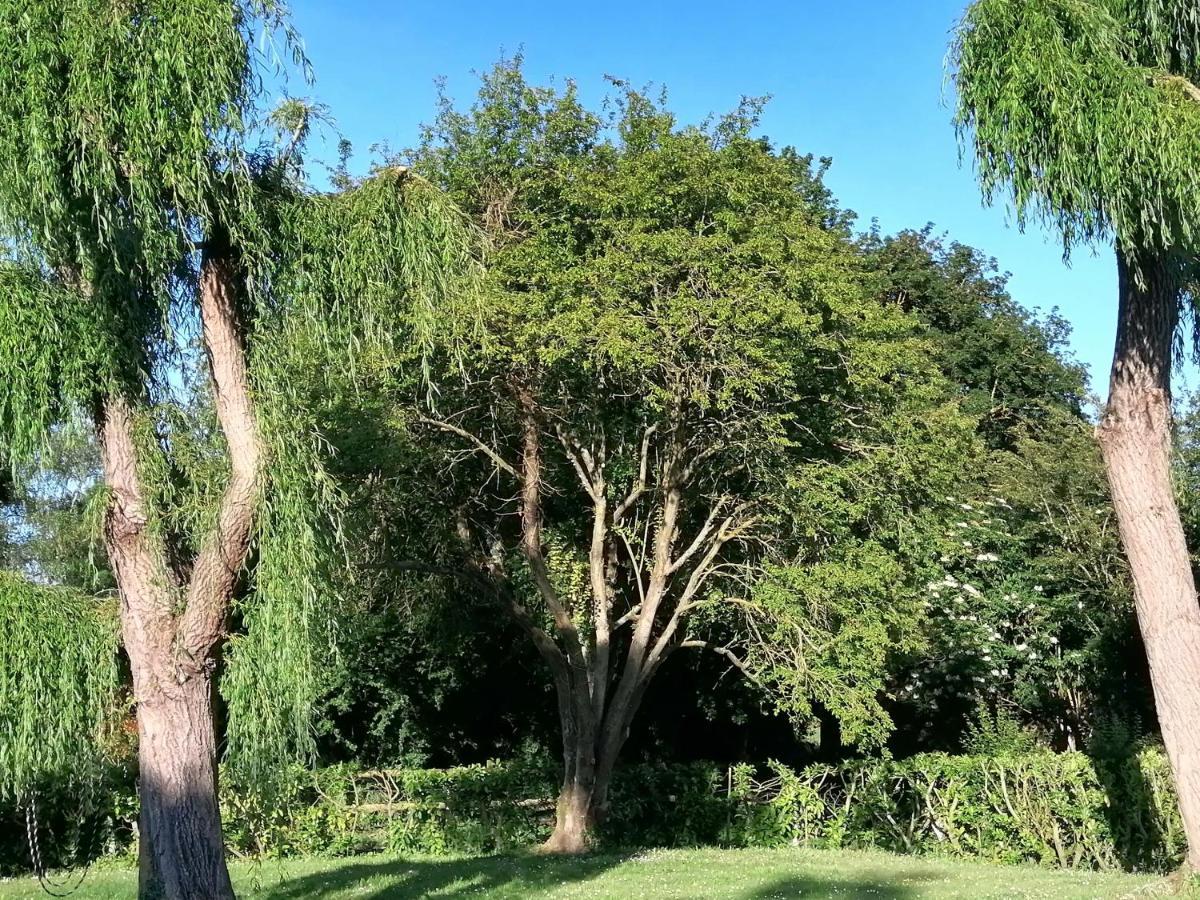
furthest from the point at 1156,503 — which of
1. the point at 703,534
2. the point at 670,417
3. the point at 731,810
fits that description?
the point at 731,810

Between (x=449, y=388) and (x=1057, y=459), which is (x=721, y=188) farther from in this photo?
(x=1057, y=459)

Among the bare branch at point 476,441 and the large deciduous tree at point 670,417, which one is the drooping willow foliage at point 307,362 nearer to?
the large deciduous tree at point 670,417

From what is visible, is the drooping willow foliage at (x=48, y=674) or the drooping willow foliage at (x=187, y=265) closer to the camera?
the drooping willow foliage at (x=187, y=265)

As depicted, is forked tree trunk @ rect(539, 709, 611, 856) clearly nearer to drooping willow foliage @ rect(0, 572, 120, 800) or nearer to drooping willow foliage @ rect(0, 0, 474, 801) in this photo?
drooping willow foliage @ rect(0, 0, 474, 801)

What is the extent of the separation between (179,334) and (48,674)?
93.2 inches

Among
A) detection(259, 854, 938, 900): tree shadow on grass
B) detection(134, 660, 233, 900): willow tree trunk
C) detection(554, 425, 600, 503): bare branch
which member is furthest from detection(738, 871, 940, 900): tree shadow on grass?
detection(554, 425, 600, 503): bare branch

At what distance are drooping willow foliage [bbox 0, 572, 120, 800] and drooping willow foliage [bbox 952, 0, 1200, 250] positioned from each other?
7.03 m

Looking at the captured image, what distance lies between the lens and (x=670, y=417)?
14.4m

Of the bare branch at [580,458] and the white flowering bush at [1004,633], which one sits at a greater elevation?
the bare branch at [580,458]

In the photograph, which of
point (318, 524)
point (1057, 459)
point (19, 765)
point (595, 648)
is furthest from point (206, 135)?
point (1057, 459)

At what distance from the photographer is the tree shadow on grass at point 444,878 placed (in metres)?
10.8

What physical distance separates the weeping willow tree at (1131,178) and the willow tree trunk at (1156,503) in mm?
10

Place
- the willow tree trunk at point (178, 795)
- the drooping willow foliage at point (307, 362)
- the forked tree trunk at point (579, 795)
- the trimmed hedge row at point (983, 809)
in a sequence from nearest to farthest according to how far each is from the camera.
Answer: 1. the willow tree trunk at point (178, 795)
2. the drooping willow foliage at point (307, 362)
3. the trimmed hedge row at point (983, 809)
4. the forked tree trunk at point (579, 795)

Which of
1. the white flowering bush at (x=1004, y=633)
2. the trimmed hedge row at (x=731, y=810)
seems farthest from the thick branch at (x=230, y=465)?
the white flowering bush at (x=1004, y=633)
